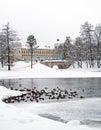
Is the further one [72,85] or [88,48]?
[88,48]

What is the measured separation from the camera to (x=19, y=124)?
15094mm

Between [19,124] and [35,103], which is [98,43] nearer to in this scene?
[35,103]

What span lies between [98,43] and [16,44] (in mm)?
21928

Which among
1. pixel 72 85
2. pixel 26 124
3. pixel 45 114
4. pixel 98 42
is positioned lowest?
pixel 72 85

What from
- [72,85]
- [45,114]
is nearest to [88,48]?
[72,85]

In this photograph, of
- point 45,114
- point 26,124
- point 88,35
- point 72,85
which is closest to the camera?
point 26,124

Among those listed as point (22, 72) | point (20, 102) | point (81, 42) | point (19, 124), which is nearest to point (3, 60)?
point (22, 72)

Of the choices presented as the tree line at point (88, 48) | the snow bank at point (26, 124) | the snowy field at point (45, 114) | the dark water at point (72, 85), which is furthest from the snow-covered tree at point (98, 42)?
the snow bank at point (26, 124)

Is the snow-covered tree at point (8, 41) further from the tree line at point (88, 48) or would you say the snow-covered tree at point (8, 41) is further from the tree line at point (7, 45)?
the tree line at point (88, 48)

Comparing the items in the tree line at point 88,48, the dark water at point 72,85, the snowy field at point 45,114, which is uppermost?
the tree line at point 88,48

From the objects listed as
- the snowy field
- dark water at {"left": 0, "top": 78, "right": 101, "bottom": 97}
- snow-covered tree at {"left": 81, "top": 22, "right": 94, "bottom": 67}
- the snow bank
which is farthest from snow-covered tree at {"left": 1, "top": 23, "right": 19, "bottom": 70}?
the snow bank

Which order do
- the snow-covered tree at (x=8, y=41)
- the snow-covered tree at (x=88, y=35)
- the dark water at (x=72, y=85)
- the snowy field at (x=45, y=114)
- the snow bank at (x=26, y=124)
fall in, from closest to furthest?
the snow bank at (x=26, y=124) < the snowy field at (x=45, y=114) < the dark water at (x=72, y=85) < the snow-covered tree at (x=8, y=41) < the snow-covered tree at (x=88, y=35)

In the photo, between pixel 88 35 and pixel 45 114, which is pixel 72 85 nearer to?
pixel 45 114

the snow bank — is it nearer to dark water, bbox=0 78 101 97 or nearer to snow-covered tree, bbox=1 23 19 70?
dark water, bbox=0 78 101 97
